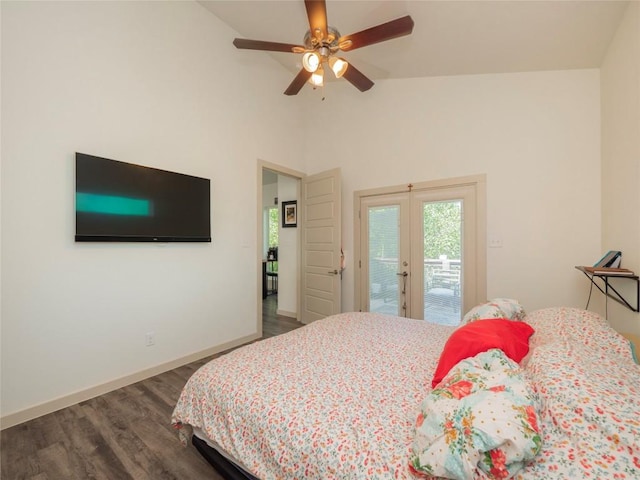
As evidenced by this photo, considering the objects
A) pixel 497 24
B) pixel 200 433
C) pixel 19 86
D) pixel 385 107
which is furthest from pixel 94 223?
pixel 497 24

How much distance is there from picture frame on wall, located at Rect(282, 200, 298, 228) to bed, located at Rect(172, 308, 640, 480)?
9.38 ft

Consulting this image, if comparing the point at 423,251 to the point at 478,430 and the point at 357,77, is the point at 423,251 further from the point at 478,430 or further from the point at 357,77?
the point at 478,430

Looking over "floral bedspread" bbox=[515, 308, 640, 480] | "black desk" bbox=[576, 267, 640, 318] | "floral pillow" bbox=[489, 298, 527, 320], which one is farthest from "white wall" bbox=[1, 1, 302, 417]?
"black desk" bbox=[576, 267, 640, 318]

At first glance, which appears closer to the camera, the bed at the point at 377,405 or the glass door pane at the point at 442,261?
the bed at the point at 377,405

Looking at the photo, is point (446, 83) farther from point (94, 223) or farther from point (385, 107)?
point (94, 223)

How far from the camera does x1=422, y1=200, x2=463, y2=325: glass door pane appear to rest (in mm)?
2992

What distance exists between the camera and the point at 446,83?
300cm

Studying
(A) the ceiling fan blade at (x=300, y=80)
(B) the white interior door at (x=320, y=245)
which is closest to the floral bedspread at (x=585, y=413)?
(A) the ceiling fan blade at (x=300, y=80)

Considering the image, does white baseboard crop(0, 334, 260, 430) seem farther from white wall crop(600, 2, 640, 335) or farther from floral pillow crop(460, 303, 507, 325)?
white wall crop(600, 2, 640, 335)

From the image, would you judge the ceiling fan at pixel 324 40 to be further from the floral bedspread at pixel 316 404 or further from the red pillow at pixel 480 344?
the floral bedspread at pixel 316 404

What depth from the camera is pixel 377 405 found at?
1.08m

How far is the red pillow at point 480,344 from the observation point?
1.14m

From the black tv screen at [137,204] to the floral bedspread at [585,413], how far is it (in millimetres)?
2786

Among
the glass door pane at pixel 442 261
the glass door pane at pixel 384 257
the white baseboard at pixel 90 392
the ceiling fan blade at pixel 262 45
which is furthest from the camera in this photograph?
the glass door pane at pixel 384 257
